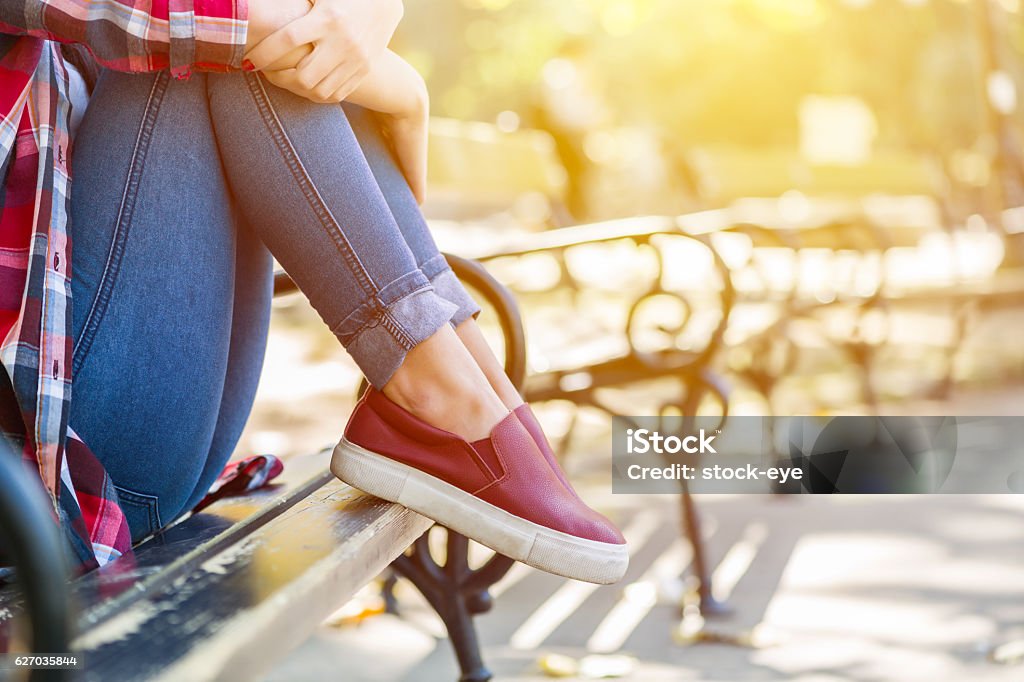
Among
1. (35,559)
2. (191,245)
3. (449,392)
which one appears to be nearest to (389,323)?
(449,392)

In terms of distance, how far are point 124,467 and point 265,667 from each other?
1.55 ft

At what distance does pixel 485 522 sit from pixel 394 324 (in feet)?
0.81

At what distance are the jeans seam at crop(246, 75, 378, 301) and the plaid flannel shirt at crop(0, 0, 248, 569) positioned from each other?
1.9 inches

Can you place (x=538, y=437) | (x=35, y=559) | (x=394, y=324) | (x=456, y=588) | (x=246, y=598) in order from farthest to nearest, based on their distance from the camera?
1. (x=456, y=588)
2. (x=538, y=437)
3. (x=394, y=324)
4. (x=246, y=598)
5. (x=35, y=559)

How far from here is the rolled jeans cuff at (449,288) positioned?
1.39 metres

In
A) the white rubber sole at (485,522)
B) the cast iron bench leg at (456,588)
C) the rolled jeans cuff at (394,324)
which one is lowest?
the cast iron bench leg at (456,588)

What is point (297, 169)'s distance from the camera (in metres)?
1.20

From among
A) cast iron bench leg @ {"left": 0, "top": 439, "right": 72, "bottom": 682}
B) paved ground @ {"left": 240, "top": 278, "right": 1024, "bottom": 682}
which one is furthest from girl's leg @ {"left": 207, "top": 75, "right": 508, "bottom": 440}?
paved ground @ {"left": 240, "top": 278, "right": 1024, "bottom": 682}

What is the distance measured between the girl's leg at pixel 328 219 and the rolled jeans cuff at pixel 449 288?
113mm

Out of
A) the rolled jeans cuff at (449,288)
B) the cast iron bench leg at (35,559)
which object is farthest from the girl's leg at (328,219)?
the cast iron bench leg at (35,559)

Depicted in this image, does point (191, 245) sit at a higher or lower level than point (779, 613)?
higher

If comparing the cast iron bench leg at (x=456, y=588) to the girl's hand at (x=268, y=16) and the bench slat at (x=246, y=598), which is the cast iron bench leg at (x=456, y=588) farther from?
the girl's hand at (x=268, y=16)

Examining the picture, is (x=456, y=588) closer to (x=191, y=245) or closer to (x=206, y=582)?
(x=191, y=245)

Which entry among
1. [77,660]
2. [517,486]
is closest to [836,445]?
[517,486]
